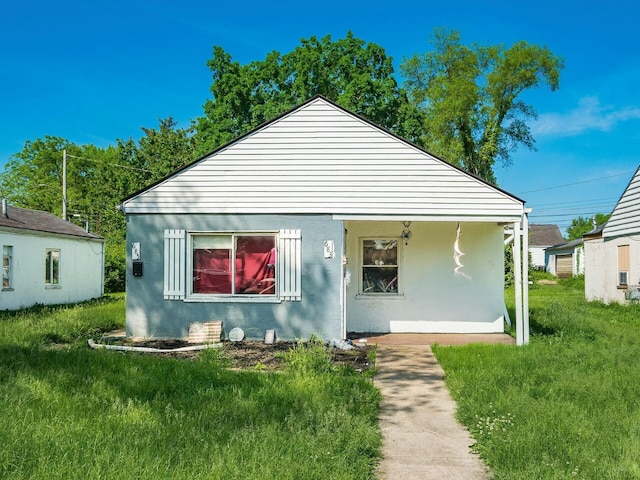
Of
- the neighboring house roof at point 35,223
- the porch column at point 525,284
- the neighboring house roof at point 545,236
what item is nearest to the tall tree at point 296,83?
the neighboring house roof at point 35,223

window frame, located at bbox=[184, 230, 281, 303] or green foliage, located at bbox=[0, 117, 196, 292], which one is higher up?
green foliage, located at bbox=[0, 117, 196, 292]

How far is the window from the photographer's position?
41.9 feet

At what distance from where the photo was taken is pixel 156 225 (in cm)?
1133

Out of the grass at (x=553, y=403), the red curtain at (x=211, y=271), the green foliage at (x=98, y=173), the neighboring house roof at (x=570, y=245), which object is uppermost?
the green foliage at (x=98, y=173)

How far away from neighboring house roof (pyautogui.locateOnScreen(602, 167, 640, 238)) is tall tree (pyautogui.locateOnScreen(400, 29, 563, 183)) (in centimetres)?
1680

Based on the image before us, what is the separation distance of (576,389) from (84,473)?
5.45 m

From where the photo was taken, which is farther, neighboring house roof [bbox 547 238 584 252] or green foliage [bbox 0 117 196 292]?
green foliage [bbox 0 117 196 292]

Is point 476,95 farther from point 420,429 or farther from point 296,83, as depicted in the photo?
point 420,429

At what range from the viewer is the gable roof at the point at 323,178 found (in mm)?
11000

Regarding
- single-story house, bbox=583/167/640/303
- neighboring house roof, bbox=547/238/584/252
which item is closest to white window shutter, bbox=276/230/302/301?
single-story house, bbox=583/167/640/303

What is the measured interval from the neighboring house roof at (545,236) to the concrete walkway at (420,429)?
56286 millimetres

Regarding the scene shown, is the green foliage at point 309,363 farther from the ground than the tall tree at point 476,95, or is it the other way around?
the tall tree at point 476,95

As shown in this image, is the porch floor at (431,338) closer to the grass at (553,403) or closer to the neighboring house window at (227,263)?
the grass at (553,403)

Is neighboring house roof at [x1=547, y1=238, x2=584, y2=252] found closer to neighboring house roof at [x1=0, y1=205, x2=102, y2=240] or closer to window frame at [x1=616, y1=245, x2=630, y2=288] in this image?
window frame at [x1=616, y1=245, x2=630, y2=288]
